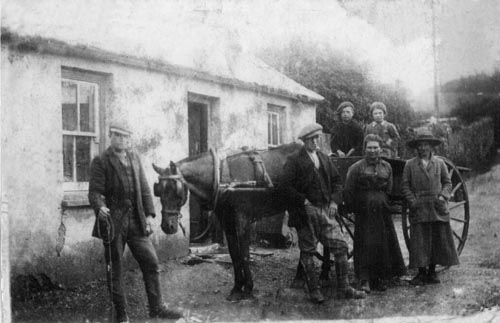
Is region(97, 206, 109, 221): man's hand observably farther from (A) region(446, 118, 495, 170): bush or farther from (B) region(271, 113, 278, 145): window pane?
(A) region(446, 118, 495, 170): bush

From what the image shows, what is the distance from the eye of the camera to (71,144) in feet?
16.8

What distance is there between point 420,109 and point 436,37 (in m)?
1.68

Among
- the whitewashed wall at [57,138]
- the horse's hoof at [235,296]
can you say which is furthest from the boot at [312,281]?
the whitewashed wall at [57,138]

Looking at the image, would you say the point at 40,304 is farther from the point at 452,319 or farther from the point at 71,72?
the point at 452,319

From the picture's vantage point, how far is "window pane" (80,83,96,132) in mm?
5258

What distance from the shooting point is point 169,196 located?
14.5 ft

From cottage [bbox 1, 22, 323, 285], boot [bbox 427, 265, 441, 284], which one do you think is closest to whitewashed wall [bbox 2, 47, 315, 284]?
cottage [bbox 1, 22, 323, 285]

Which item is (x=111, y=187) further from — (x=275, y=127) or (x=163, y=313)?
(x=275, y=127)

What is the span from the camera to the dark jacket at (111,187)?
4.30m

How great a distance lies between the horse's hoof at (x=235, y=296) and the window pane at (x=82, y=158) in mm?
1954

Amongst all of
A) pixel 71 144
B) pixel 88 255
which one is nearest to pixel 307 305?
pixel 88 255

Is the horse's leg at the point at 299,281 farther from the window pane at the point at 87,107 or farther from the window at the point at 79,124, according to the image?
the window pane at the point at 87,107

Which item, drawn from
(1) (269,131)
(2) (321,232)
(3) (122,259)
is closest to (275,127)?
(1) (269,131)

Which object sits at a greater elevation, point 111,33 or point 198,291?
point 111,33
